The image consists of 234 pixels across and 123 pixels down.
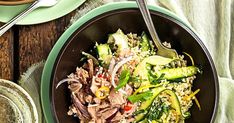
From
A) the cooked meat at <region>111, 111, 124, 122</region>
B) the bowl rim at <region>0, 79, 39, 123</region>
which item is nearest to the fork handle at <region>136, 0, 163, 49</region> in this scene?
the cooked meat at <region>111, 111, 124, 122</region>

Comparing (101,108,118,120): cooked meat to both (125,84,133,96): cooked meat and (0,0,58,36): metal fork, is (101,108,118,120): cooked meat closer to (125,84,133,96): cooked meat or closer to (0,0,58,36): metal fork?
(125,84,133,96): cooked meat

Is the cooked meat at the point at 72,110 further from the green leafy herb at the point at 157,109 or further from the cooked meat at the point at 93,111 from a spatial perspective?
the green leafy herb at the point at 157,109

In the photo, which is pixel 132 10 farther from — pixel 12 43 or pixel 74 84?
pixel 12 43

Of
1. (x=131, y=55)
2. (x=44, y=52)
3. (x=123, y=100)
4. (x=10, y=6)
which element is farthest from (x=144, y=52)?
(x=10, y=6)

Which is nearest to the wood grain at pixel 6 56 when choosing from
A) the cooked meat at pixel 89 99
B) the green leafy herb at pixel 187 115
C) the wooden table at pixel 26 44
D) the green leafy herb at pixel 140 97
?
the wooden table at pixel 26 44

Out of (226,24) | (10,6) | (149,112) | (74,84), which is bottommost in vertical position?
(149,112)
